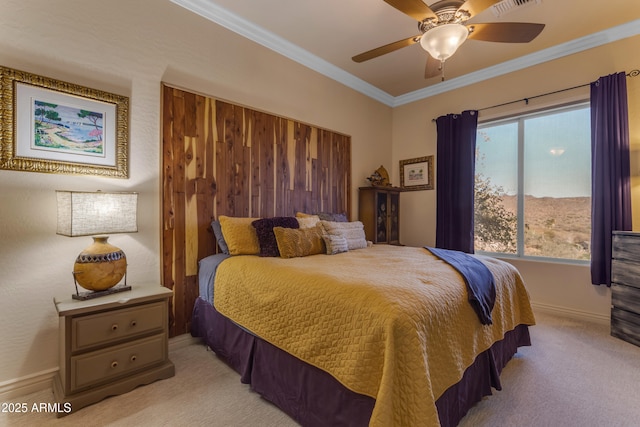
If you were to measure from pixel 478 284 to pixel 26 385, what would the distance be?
2.81 meters

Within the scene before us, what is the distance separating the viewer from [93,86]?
195 cm

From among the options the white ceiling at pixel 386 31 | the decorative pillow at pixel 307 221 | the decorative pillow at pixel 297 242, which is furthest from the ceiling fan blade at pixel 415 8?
the decorative pillow at pixel 307 221

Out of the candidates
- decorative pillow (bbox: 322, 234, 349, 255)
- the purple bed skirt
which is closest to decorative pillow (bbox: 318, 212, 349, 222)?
decorative pillow (bbox: 322, 234, 349, 255)

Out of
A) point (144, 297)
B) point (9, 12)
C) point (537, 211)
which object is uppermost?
point (9, 12)

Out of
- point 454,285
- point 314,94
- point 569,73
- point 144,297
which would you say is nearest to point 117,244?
point 144,297

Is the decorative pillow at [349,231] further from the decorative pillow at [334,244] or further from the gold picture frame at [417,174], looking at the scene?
the gold picture frame at [417,174]

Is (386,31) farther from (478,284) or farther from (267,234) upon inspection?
(478,284)

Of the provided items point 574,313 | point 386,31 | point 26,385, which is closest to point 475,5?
point 386,31

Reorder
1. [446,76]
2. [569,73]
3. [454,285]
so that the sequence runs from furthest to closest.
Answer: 1. [446,76]
2. [569,73]
3. [454,285]

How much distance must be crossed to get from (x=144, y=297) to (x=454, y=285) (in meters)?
1.87

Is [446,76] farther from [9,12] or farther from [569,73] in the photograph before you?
[9,12]

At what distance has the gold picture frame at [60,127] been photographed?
167cm

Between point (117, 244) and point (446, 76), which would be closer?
point (117, 244)

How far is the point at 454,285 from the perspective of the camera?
152 centimetres
